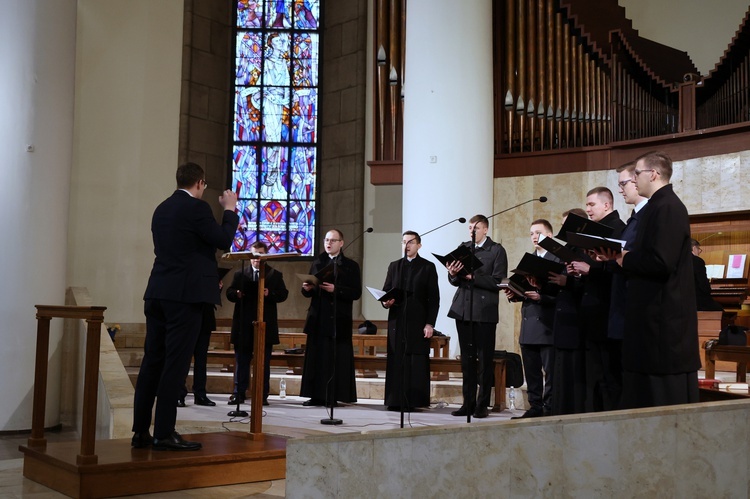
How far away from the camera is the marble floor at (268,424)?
4.59 m

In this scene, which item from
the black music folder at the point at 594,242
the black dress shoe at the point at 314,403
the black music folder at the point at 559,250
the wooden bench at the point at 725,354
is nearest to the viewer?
the black music folder at the point at 594,242

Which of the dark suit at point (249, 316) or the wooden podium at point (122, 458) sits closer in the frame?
the wooden podium at point (122, 458)

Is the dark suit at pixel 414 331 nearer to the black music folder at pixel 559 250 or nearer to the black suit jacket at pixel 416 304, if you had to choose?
the black suit jacket at pixel 416 304

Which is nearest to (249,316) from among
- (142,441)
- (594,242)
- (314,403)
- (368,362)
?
(314,403)

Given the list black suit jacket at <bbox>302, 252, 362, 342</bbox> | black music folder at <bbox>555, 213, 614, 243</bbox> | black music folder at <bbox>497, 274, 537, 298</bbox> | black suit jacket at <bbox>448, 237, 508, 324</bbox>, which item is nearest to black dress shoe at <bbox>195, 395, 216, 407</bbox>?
black suit jacket at <bbox>302, 252, 362, 342</bbox>

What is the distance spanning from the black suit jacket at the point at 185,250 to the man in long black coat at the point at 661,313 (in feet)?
7.12

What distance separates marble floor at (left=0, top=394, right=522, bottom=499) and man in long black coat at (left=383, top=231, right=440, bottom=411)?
20cm

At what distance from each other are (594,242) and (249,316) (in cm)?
438

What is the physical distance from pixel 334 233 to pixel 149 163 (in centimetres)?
573

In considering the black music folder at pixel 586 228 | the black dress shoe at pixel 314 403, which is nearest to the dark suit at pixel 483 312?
the black dress shoe at pixel 314 403

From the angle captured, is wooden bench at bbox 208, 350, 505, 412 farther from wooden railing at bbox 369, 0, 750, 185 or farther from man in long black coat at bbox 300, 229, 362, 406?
wooden railing at bbox 369, 0, 750, 185

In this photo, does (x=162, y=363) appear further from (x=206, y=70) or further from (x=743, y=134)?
(x=206, y=70)

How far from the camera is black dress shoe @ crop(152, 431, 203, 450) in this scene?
478cm

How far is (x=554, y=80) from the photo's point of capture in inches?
433
